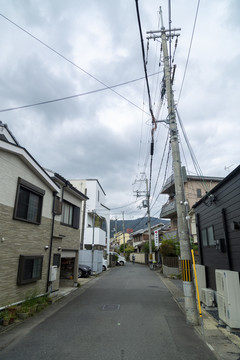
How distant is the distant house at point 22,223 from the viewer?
7.19m

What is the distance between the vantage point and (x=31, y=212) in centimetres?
901

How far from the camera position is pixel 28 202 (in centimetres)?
877

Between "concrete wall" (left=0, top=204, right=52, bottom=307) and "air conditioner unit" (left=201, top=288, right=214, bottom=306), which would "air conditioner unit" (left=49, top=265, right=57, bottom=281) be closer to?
"concrete wall" (left=0, top=204, right=52, bottom=307)

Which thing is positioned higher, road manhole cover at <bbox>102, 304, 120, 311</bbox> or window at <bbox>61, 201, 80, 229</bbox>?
window at <bbox>61, 201, 80, 229</bbox>

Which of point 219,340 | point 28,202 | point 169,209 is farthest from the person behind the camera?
point 169,209

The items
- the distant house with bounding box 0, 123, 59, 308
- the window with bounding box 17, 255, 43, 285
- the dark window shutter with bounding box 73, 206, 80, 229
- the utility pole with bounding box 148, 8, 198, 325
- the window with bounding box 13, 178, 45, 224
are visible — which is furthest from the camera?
the dark window shutter with bounding box 73, 206, 80, 229

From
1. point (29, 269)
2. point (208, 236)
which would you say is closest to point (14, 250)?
point (29, 269)

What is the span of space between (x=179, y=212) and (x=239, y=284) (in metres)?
2.54

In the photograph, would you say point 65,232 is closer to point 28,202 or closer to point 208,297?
point 28,202

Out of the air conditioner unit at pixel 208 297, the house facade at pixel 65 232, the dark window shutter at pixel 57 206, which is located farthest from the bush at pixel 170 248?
the dark window shutter at pixel 57 206

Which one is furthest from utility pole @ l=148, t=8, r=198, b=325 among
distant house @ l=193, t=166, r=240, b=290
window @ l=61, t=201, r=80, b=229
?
window @ l=61, t=201, r=80, b=229

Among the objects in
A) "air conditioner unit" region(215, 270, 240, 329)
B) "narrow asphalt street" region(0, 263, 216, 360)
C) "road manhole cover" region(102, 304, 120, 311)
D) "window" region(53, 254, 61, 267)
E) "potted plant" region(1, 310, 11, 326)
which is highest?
"window" region(53, 254, 61, 267)

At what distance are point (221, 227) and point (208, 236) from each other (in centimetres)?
193

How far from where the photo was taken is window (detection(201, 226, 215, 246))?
357 inches
